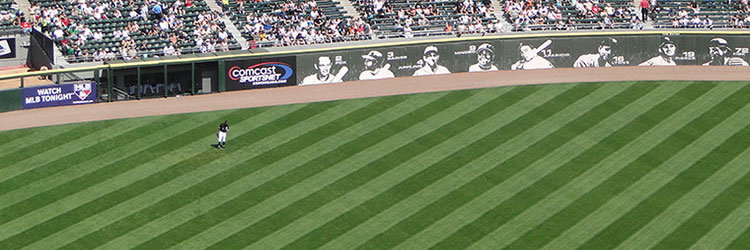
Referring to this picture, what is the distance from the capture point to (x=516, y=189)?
4266cm

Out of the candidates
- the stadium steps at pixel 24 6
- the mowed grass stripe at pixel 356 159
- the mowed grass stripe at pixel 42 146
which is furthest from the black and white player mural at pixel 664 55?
the stadium steps at pixel 24 6

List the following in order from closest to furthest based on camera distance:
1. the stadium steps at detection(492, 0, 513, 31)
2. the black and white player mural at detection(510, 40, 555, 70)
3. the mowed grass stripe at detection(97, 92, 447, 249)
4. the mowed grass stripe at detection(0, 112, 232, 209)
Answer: the mowed grass stripe at detection(97, 92, 447, 249) < the mowed grass stripe at detection(0, 112, 232, 209) < the black and white player mural at detection(510, 40, 555, 70) < the stadium steps at detection(492, 0, 513, 31)

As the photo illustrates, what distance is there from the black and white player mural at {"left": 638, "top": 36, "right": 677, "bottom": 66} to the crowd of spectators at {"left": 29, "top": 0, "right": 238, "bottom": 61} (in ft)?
69.7

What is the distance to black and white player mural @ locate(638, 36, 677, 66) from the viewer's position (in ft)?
190

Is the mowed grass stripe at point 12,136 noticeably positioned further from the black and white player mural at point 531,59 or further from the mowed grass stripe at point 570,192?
the black and white player mural at point 531,59

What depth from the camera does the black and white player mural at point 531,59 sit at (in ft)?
187

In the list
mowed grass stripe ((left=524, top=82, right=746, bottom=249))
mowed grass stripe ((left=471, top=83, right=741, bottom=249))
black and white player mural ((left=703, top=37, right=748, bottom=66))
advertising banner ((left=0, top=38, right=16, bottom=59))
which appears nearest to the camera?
mowed grass stripe ((left=471, top=83, right=741, bottom=249))

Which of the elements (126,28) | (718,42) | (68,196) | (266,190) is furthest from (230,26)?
(718,42)

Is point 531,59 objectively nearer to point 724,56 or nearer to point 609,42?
point 609,42

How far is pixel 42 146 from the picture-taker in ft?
148

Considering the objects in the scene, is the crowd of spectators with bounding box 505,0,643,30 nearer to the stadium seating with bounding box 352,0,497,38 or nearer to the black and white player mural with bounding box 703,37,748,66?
the stadium seating with bounding box 352,0,497,38

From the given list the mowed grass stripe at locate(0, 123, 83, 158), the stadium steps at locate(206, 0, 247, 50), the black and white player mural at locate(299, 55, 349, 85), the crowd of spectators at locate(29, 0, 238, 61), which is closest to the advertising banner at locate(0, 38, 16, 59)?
the crowd of spectators at locate(29, 0, 238, 61)

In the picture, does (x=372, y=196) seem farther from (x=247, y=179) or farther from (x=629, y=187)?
(x=629, y=187)

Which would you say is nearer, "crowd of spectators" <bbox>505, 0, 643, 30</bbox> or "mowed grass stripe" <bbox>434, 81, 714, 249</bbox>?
"mowed grass stripe" <bbox>434, 81, 714, 249</bbox>
